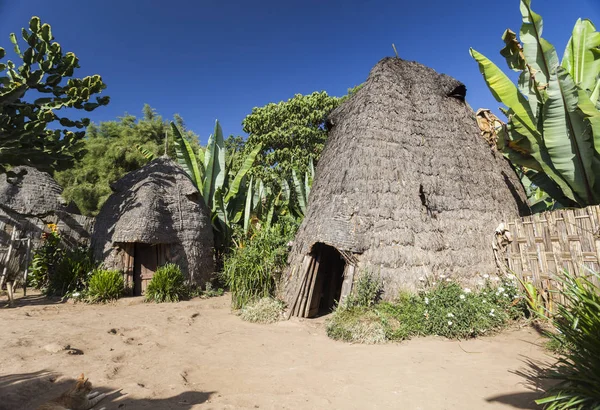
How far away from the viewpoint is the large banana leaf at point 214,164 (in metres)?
11.1

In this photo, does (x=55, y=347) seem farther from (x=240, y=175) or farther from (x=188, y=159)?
(x=188, y=159)

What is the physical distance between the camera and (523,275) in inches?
251

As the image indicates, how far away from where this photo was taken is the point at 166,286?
8391mm

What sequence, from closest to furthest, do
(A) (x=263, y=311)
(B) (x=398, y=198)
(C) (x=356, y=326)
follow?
(C) (x=356, y=326) → (A) (x=263, y=311) → (B) (x=398, y=198)

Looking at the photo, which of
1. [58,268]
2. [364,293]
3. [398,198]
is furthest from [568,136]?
[58,268]

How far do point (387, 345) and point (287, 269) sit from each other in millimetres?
2783

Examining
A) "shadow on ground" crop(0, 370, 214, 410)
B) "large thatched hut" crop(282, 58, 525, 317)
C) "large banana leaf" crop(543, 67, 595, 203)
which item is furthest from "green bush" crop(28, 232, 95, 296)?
"large banana leaf" crop(543, 67, 595, 203)

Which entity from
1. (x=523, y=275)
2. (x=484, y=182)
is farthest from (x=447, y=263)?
(x=484, y=182)

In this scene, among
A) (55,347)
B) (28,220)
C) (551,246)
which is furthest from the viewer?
(28,220)

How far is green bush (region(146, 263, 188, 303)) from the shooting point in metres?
8.33

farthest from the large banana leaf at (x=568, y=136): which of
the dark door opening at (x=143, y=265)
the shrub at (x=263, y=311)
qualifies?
the dark door opening at (x=143, y=265)

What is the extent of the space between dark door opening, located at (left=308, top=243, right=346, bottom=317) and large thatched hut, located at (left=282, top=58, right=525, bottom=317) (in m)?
0.02

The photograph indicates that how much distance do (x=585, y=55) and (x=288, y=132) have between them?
39.3 feet

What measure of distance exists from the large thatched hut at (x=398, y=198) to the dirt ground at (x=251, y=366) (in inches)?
53.6
